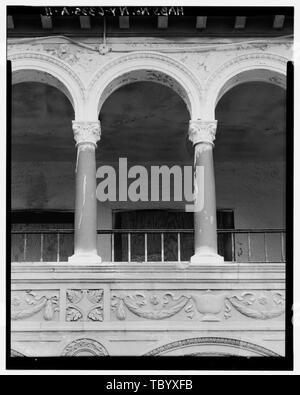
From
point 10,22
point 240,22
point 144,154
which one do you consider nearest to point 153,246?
point 144,154

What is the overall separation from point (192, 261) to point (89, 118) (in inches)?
87.6

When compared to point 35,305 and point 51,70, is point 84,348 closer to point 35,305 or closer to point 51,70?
point 35,305

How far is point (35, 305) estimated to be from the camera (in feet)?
47.8

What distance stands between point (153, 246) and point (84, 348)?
3.78 metres

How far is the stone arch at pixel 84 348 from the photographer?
564 inches

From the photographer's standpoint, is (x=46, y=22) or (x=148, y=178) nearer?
Answer: (x=46, y=22)

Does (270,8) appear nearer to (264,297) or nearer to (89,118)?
(89,118)

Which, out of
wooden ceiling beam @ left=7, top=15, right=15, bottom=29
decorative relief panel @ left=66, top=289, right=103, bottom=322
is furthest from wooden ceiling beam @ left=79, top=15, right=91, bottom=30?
decorative relief panel @ left=66, top=289, right=103, bottom=322

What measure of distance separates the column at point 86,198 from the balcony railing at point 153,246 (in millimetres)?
2908

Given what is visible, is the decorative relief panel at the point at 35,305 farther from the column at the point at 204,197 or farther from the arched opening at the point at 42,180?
the arched opening at the point at 42,180

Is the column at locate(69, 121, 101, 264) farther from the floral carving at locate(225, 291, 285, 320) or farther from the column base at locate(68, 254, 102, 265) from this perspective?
the floral carving at locate(225, 291, 285, 320)

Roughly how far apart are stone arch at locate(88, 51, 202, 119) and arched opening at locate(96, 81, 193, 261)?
143cm

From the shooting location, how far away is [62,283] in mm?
14625
